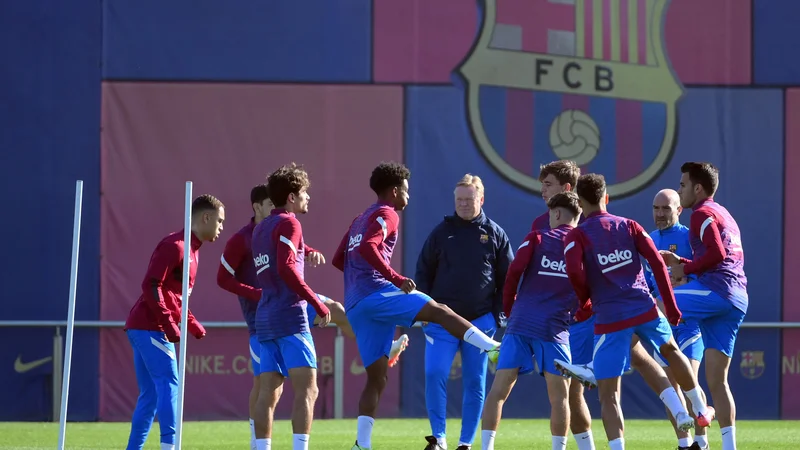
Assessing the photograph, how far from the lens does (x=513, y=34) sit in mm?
14922

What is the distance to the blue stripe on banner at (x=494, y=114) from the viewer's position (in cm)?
1490

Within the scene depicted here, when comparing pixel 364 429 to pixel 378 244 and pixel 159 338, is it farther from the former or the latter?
pixel 159 338

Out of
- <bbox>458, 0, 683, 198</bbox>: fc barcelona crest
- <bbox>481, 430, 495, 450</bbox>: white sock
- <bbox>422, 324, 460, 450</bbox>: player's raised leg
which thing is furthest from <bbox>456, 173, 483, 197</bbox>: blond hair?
<bbox>458, 0, 683, 198</bbox>: fc barcelona crest

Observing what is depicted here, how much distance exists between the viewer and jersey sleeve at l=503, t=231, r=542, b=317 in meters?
7.67

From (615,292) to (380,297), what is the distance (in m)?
1.57

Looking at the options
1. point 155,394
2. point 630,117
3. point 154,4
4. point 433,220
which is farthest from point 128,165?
point 155,394

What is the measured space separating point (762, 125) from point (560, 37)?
2.68 meters

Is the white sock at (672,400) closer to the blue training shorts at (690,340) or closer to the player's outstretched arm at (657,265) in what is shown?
the player's outstretched arm at (657,265)

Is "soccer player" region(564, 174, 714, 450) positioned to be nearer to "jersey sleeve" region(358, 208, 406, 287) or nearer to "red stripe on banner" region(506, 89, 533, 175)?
"jersey sleeve" region(358, 208, 406, 287)

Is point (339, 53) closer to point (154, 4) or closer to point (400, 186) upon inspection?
point (154, 4)

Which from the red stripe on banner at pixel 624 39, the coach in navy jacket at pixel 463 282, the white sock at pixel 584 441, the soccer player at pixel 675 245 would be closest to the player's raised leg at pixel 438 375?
the coach in navy jacket at pixel 463 282

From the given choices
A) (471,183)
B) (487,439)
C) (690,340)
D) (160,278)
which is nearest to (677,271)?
(690,340)

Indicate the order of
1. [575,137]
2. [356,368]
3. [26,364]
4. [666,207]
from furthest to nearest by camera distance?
[575,137], [356,368], [26,364], [666,207]

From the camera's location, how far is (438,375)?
8914 millimetres
